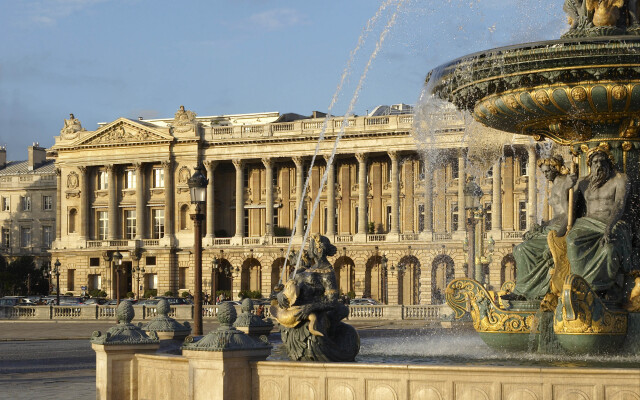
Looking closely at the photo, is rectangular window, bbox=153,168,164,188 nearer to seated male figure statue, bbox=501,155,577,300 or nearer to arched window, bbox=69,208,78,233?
arched window, bbox=69,208,78,233

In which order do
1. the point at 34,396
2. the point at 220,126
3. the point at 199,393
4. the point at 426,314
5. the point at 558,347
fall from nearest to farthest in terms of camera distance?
1. the point at 199,393
2. the point at 558,347
3. the point at 34,396
4. the point at 426,314
5. the point at 220,126

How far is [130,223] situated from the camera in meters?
97.2

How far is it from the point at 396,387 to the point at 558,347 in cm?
372

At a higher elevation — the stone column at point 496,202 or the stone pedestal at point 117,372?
the stone column at point 496,202

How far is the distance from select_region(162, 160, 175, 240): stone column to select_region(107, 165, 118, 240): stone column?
464 centimetres

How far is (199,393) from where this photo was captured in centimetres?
1066

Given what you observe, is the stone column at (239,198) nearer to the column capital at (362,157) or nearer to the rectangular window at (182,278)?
the rectangular window at (182,278)

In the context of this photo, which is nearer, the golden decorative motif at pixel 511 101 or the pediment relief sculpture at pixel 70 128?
the golden decorative motif at pixel 511 101

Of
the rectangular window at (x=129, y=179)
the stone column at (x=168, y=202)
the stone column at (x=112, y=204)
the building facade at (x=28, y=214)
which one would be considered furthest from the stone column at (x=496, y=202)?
the building facade at (x=28, y=214)

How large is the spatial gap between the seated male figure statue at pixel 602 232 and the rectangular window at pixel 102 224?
86.8m

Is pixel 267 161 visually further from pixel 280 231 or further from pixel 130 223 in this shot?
pixel 130 223

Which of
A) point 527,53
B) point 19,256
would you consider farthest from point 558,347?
point 19,256

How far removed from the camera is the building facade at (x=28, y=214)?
11138 cm

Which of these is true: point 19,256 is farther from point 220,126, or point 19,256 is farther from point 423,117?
point 423,117
